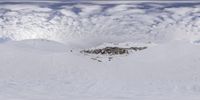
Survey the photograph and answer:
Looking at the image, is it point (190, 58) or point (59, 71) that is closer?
point (59, 71)

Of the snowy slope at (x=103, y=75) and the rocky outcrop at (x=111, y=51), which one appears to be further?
the rocky outcrop at (x=111, y=51)

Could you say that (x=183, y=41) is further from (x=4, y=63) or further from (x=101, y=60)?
(x=4, y=63)

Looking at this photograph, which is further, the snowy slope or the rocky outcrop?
the rocky outcrop

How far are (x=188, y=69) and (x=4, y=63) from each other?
806cm

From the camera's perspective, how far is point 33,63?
66.3 ft

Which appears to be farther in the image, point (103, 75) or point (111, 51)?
point (111, 51)

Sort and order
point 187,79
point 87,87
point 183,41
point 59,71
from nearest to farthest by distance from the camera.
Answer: point 87,87
point 187,79
point 59,71
point 183,41

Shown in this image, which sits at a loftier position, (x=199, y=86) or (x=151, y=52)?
(x=199, y=86)

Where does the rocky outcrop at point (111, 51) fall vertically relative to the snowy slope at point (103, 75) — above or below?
below

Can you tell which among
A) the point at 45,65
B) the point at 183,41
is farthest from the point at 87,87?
the point at 183,41

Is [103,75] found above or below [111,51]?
above

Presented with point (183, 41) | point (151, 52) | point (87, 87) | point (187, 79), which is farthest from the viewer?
point (183, 41)

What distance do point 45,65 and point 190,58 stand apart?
6.79 meters

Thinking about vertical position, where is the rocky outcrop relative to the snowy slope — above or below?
below
